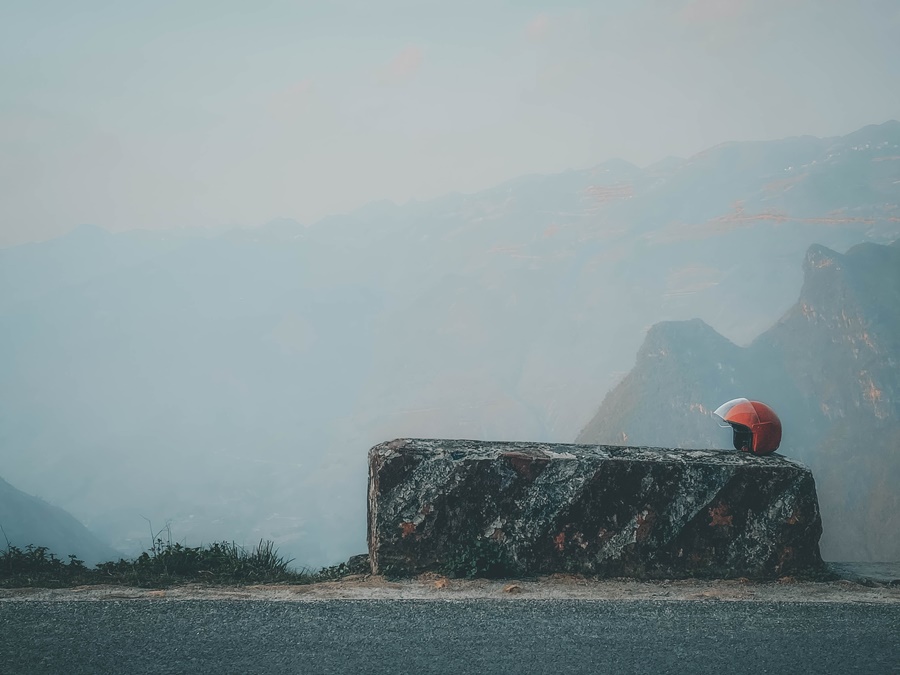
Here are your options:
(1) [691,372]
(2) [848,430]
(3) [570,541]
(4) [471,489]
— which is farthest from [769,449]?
(1) [691,372]

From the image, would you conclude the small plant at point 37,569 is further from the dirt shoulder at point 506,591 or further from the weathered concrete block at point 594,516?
the weathered concrete block at point 594,516

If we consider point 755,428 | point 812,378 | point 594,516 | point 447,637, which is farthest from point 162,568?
point 812,378

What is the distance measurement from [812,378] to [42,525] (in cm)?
17230

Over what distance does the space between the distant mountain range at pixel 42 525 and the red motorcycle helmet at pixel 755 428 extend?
480ft

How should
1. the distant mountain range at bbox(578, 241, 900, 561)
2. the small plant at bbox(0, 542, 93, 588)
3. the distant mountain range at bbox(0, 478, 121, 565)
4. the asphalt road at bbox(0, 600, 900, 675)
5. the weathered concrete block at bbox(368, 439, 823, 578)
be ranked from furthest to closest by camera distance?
the distant mountain range at bbox(578, 241, 900, 561)
the distant mountain range at bbox(0, 478, 121, 565)
the small plant at bbox(0, 542, 93, 588)
the weathered concrete block at bbox(368, 439, 823, 578)
the asphalt road at bbox(0, 600, 900, 675)

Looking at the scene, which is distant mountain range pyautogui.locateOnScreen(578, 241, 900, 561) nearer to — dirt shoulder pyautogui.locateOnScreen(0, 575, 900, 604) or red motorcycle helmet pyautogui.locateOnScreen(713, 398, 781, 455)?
red motorcycle helmet pyautogui.locateOnScreen(713, 398, 781, 455)

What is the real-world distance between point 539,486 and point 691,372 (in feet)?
610

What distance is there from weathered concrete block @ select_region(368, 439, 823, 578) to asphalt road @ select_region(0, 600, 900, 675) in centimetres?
61

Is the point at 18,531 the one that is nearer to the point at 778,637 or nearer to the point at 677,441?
the point at 677,441

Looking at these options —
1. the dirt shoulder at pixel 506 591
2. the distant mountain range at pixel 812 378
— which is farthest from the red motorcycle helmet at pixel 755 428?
the distant mountain range at pixel 812 378

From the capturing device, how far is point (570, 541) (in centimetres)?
520

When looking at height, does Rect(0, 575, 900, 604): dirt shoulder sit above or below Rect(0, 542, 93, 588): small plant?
below

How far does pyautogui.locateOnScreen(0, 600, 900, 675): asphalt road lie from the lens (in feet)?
12.3

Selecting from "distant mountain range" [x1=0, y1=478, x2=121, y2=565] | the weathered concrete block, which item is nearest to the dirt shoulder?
the weathered concrete block
